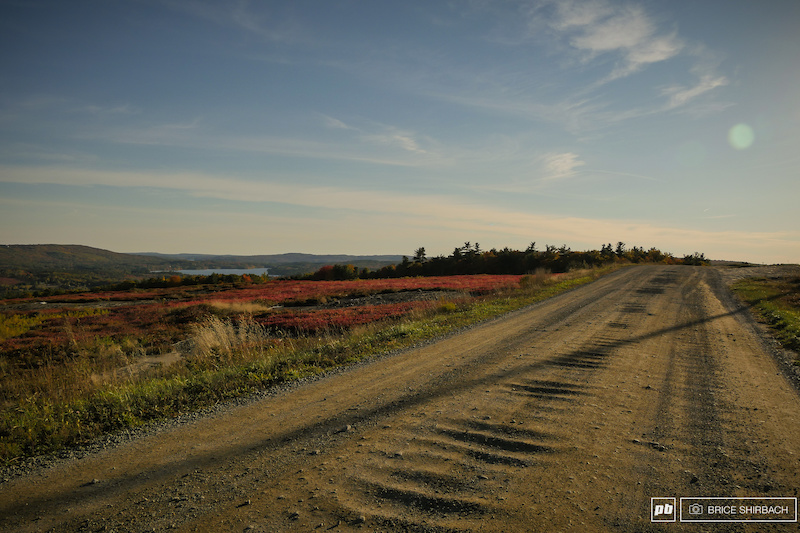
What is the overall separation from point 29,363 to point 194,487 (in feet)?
46.9

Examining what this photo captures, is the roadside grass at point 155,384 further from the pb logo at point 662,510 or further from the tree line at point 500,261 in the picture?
the tree line at point 500,261

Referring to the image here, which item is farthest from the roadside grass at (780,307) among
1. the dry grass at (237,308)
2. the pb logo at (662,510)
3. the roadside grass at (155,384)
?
the dry grass at (237,308)

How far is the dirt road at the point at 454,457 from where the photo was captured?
341cm

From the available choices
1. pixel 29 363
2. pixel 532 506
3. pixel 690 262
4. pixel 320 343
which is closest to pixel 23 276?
pixel 29 363

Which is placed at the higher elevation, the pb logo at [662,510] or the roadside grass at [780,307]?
the roadside grass at [780,307]

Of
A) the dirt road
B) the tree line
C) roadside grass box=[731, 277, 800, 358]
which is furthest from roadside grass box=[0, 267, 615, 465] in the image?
the tree line

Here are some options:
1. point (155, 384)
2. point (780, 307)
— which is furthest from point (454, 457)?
point (780, 307)

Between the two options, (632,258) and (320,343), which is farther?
(632,258)

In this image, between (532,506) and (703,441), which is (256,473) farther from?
(703,441)

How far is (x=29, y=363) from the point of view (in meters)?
13.1

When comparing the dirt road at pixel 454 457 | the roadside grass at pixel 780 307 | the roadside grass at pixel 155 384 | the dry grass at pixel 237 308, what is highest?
the roadside grass at pixel 780 307

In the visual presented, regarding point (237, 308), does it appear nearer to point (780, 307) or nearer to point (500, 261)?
point (780, 307)

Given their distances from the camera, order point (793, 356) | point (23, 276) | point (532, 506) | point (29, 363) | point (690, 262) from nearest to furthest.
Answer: point (532, 506) → point (793, 356) → point (29, 363) → point (690, 262) → point (23, 276)

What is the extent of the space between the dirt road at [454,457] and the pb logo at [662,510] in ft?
0.21
